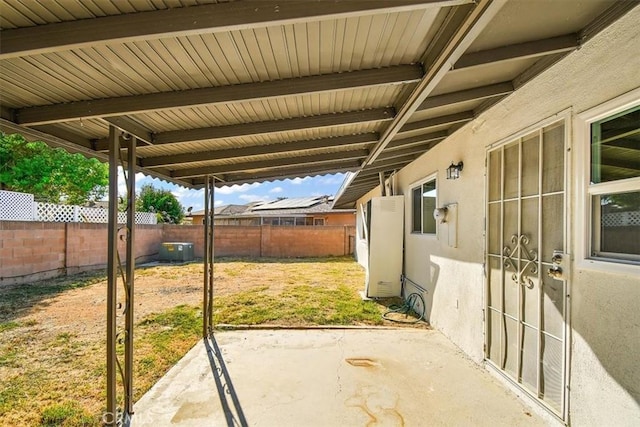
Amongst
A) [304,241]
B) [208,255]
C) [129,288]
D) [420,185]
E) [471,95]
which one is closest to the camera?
[129,288]

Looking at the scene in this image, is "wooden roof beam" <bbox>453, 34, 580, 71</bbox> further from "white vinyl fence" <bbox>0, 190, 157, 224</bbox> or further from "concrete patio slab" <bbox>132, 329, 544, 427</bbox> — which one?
"white vinyl fence" <bbox>0, 190, 157, 224</bbox>

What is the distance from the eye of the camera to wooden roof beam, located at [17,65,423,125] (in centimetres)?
230

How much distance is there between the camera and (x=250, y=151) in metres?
3.84

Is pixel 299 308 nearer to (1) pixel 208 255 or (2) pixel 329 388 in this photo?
(1) pixel 208 255

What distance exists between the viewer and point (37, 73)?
1.89m

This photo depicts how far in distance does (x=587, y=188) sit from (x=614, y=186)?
18 centimetres

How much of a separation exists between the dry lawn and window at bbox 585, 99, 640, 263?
3.78 m

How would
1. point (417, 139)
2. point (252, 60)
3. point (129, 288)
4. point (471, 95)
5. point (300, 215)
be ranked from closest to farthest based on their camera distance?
point (252, 60) < point (129, 288) < point (471, 95) < point (417, 139) < point (300, 215)

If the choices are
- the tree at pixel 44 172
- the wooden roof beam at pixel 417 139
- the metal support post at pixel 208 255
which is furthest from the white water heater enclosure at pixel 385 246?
the tree at pixel 44 172

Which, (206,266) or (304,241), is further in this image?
(304,241)

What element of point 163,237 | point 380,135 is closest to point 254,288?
point 380,135

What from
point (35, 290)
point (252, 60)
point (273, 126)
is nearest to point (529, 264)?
point (273, 126)

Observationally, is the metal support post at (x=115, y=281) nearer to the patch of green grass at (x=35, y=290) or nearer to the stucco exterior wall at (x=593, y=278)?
the stucco exterior wall at (x=593, y=278)

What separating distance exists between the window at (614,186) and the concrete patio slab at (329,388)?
1.60 metres
